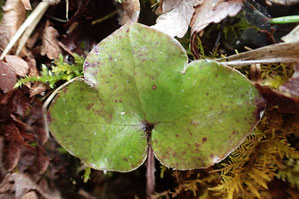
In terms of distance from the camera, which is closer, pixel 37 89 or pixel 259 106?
pixel 259 106

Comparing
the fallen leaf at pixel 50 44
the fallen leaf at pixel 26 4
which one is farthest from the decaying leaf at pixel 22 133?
the fallen leaf at pixel 26 4

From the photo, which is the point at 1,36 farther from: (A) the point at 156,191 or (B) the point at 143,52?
(A) the point at 156,191

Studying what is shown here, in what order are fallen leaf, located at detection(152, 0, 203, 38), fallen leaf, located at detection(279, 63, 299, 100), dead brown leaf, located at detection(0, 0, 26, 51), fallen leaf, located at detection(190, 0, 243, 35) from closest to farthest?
fallen leaf, located at detection(279, 63, 299, 100) < fallen leaf, located at detection(190, 0, 243, 35) < fallen leaf, located at detection(152, 0, 203, 38) < dead brown leaf, located at detection(0, 0, 26, 51)

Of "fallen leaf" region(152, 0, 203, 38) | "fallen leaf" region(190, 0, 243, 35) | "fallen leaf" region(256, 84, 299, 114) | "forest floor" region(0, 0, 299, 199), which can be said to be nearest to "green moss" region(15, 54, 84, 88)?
"forest floor" region(0, 0, 299, 199)

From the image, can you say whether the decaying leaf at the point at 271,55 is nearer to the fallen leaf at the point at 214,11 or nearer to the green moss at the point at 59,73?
the fallen leaf at the point at 214,11

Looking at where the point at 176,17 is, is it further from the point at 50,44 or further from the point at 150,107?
the point at 50,44

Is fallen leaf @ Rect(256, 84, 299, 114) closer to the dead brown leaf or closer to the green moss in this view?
the green moss

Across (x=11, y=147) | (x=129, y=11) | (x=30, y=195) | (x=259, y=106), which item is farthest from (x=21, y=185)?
(x=259, y=106)
